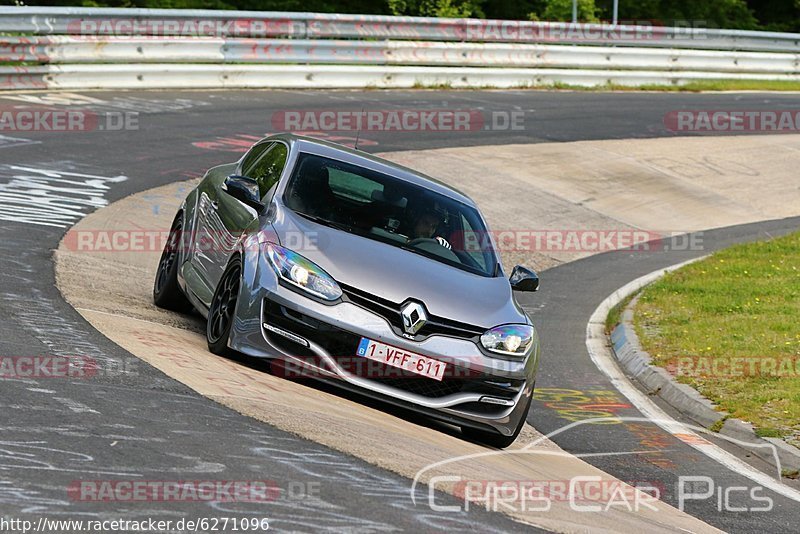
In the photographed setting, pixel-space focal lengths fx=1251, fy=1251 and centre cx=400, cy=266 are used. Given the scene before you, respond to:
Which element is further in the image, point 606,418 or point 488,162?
point 488,162

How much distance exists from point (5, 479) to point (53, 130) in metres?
14.2

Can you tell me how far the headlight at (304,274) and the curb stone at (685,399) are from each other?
3.46 metres

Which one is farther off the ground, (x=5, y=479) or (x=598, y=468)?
(x=5, y=479)

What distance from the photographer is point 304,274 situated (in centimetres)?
769

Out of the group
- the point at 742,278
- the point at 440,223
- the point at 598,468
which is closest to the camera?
the point at 598,468

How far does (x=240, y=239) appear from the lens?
27.9 ft

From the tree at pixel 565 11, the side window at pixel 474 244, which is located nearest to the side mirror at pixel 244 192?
the side window at pixel 474 244

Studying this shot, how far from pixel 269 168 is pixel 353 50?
17.5 m

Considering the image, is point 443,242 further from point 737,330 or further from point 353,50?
point 353,50

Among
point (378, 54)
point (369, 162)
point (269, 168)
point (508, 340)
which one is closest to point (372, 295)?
point (508, 340)

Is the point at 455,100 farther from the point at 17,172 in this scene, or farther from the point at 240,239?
the point at 240,239

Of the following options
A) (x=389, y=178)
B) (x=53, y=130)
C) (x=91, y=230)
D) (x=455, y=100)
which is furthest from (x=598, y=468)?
(x=455, y=100)

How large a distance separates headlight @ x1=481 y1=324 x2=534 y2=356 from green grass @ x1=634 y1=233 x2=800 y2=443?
2.27 m

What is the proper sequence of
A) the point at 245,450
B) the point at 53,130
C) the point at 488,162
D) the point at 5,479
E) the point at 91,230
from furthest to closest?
the point at 488,162 → the point at 53,130 → the point at 91,230 → the point at 245,450 → the point at 5,479
